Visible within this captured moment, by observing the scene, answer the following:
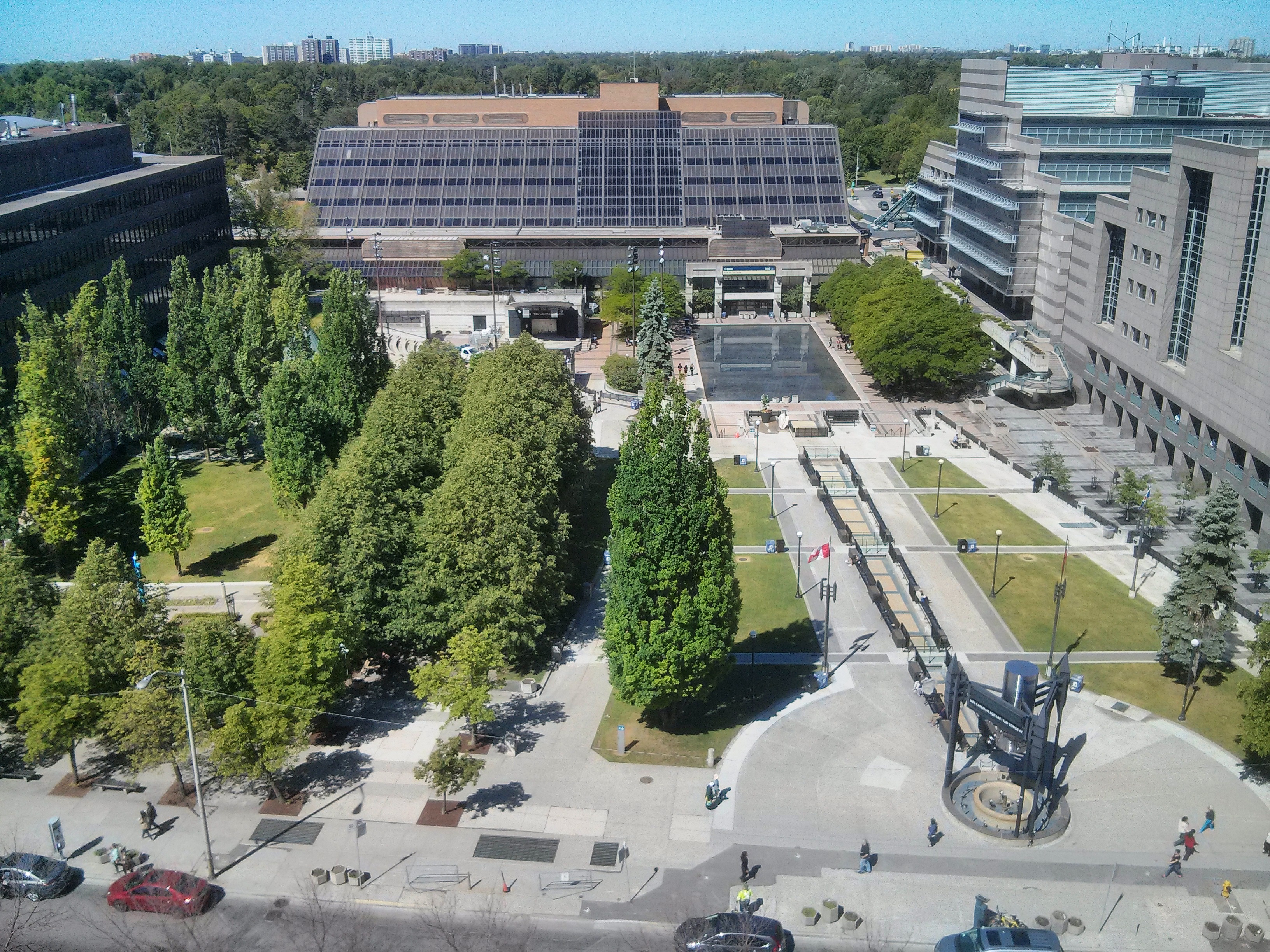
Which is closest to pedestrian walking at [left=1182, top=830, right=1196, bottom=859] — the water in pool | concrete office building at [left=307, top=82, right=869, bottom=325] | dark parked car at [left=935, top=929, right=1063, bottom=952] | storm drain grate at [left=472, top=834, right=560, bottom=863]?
dark parked car at [left=935, top=929, right=1063, bottom=952]

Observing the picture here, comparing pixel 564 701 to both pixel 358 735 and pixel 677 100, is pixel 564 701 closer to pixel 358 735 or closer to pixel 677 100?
pixel 358 735

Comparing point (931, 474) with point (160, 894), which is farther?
point (931, 474)

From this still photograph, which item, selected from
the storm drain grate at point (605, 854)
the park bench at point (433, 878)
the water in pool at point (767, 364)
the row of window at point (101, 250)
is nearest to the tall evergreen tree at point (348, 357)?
the row of window at point (101, 250)

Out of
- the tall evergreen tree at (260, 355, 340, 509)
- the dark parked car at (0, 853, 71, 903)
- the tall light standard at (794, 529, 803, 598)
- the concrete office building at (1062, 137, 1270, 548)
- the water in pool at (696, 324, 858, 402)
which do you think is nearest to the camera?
the dark parked car at (0, 853, 71, 903)

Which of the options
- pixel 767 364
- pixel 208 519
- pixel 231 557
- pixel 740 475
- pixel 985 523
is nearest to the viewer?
pixel 231 557

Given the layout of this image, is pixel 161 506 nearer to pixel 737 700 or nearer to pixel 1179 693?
pixel 737 700

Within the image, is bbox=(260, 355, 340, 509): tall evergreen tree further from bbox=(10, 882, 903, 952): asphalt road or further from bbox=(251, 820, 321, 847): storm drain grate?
bbox=(10, 882, 903, 952): asphalt road

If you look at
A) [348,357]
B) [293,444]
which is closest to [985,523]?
[293,444]
